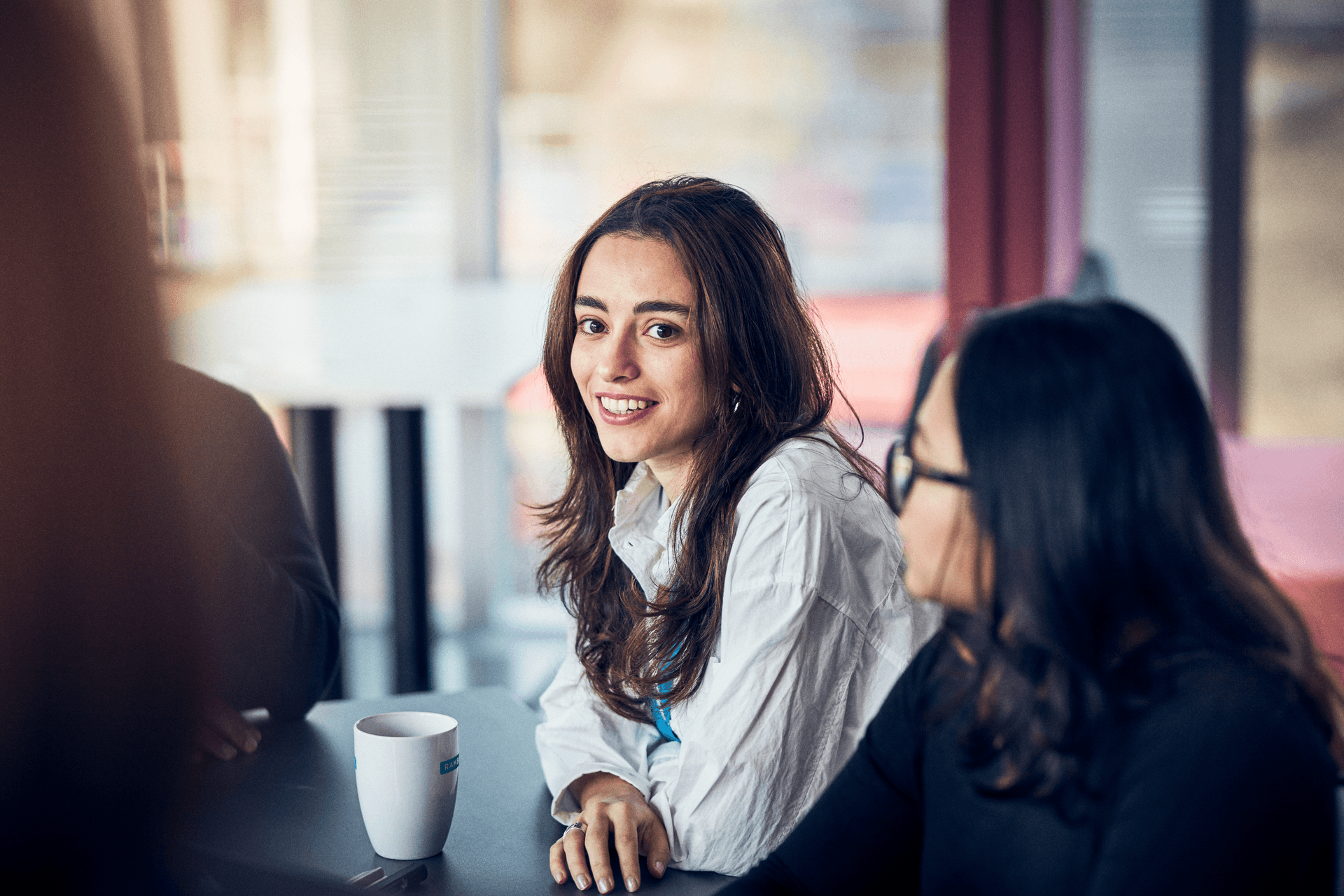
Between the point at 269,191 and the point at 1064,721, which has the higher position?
the point at 269,191

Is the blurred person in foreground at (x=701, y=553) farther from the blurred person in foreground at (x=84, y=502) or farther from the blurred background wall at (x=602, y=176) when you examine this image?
the blurred background wall at (x=602, y=176)

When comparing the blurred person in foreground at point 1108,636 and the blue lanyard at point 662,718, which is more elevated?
the blurred person in foreground at point 1108,636

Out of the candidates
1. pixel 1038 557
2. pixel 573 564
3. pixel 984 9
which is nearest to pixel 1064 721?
pixel 1038 557

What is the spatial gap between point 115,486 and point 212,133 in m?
3.69

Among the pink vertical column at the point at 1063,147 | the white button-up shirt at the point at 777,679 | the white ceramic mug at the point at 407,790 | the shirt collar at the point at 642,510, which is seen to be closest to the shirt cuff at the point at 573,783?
the white button-up shirt at the point at 777,679

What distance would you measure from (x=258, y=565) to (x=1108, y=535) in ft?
3.06

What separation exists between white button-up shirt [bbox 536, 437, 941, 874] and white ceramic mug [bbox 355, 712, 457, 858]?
5.0 inches

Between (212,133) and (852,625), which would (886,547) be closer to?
(852,625)

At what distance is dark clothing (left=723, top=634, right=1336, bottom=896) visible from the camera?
582 mm

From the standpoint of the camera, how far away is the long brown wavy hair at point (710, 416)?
1.12 m

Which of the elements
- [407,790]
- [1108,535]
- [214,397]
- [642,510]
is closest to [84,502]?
[407,790]

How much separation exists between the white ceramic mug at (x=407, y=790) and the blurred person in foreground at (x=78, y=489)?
346mm

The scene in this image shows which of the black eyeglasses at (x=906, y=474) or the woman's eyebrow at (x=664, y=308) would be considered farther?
the woman's eyebrow at (x=664, y=308)

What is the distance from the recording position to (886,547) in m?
1.08
